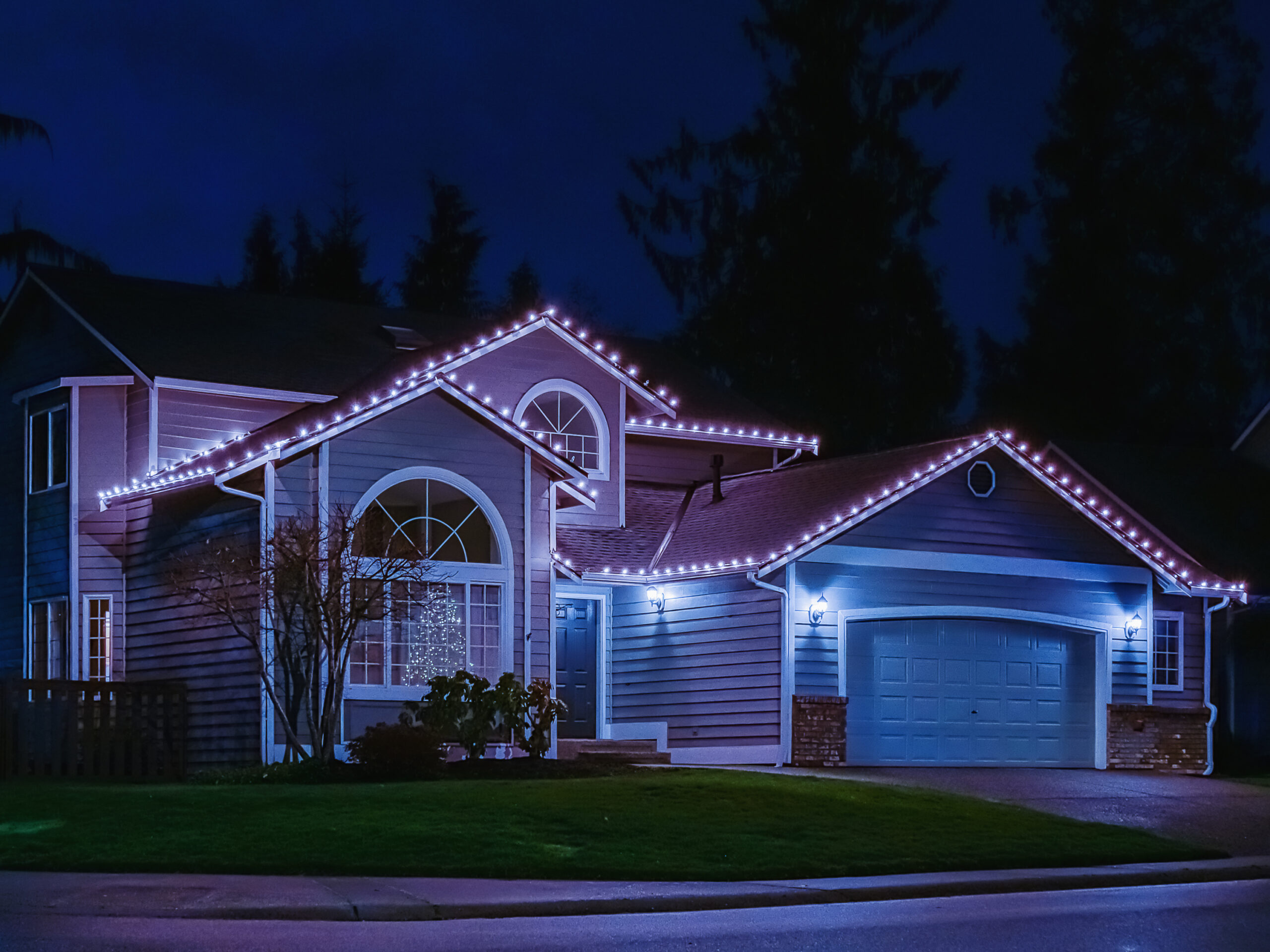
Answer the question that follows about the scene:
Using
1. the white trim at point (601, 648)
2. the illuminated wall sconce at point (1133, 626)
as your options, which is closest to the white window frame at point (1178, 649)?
the illuminated wall sconce at point (1133, 626)

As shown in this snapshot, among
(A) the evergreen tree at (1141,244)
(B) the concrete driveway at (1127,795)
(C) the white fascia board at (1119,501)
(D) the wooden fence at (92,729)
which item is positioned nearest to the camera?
(B) the concrete driveway at (1127,795)

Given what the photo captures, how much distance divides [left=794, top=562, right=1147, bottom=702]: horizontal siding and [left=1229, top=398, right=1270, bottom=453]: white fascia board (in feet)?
33.9

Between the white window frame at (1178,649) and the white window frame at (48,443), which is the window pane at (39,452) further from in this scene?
the white window frame at (1178,649)

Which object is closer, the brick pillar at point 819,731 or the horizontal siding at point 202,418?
the brick pillar at point 819,731

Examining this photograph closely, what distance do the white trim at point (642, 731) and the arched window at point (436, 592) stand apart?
3.83 m

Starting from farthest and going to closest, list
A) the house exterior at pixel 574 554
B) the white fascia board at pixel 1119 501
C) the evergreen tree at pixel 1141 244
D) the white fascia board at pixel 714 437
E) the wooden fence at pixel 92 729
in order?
1. the evergreen tree at pixel 1141 244
2. the white fascia board at pixel 1119 501
3. the white fascia board at pixel 714 437
4. the house exterior at pixel 574 554
5. the wooden fence at pixel 92 729

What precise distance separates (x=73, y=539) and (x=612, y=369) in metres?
8.03

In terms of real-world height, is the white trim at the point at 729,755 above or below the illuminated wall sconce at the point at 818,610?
below

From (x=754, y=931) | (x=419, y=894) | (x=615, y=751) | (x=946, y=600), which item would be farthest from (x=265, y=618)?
(x=754, y=931)

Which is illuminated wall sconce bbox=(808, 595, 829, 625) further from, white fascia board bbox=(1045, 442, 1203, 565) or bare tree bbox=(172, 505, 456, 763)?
white fascia board bbox=(1045, 442, 1203, 565)

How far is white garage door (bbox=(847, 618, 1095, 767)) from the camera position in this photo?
24438 mm

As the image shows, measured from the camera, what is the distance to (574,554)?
26.0 m

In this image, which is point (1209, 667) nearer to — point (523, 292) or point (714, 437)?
point (714, 437)

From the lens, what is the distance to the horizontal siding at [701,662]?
24.0 metres
